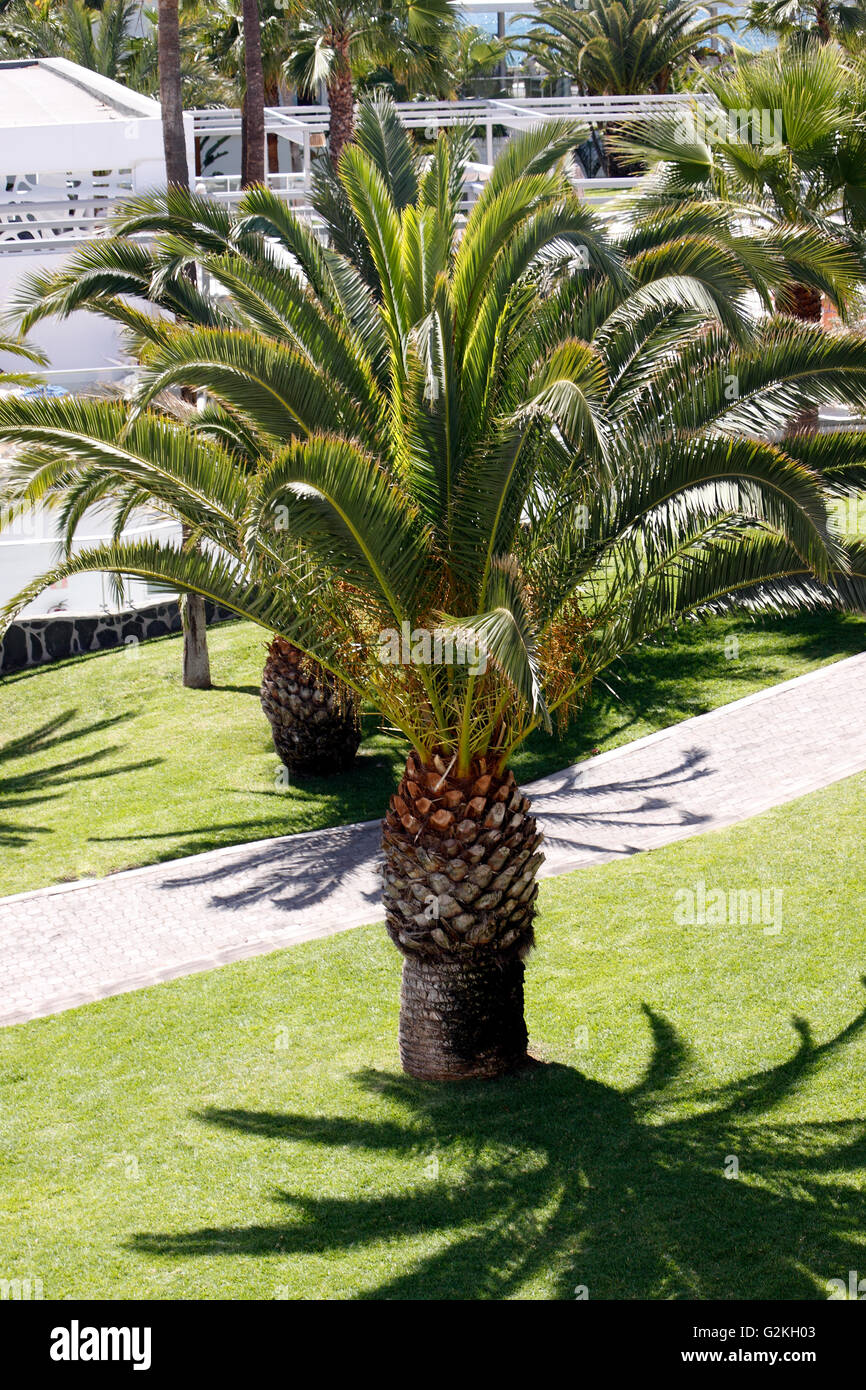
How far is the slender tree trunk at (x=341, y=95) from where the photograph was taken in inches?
1022

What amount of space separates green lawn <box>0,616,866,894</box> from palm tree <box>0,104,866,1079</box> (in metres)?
4.72

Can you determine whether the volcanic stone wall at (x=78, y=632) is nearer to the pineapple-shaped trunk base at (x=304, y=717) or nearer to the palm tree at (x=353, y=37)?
the pineapple-shaped trunk base at (x=304, y=717)

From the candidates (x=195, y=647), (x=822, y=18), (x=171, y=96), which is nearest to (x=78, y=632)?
(x=195, y=647)

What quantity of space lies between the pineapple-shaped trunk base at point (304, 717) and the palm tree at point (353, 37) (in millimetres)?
15690

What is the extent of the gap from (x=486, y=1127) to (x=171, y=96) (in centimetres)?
1484

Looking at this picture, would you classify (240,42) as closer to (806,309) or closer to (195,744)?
(806,309)

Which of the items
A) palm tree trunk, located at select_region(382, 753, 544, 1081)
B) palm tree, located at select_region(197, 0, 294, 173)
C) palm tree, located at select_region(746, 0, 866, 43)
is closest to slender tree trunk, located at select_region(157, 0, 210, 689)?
palm tree trunk, located at select_region(382, 753, 544, 1081)

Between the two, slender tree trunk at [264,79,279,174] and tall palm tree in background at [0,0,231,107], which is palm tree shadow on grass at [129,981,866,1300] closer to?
slender tree trunk at [264,79,279,174]

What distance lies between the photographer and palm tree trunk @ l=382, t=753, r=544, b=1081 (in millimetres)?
7613

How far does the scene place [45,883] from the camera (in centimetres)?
1147

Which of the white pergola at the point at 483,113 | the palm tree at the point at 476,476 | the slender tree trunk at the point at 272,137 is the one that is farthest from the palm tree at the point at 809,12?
the palm tree at the point at 476,476

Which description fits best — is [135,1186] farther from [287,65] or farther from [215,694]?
[287,65]
